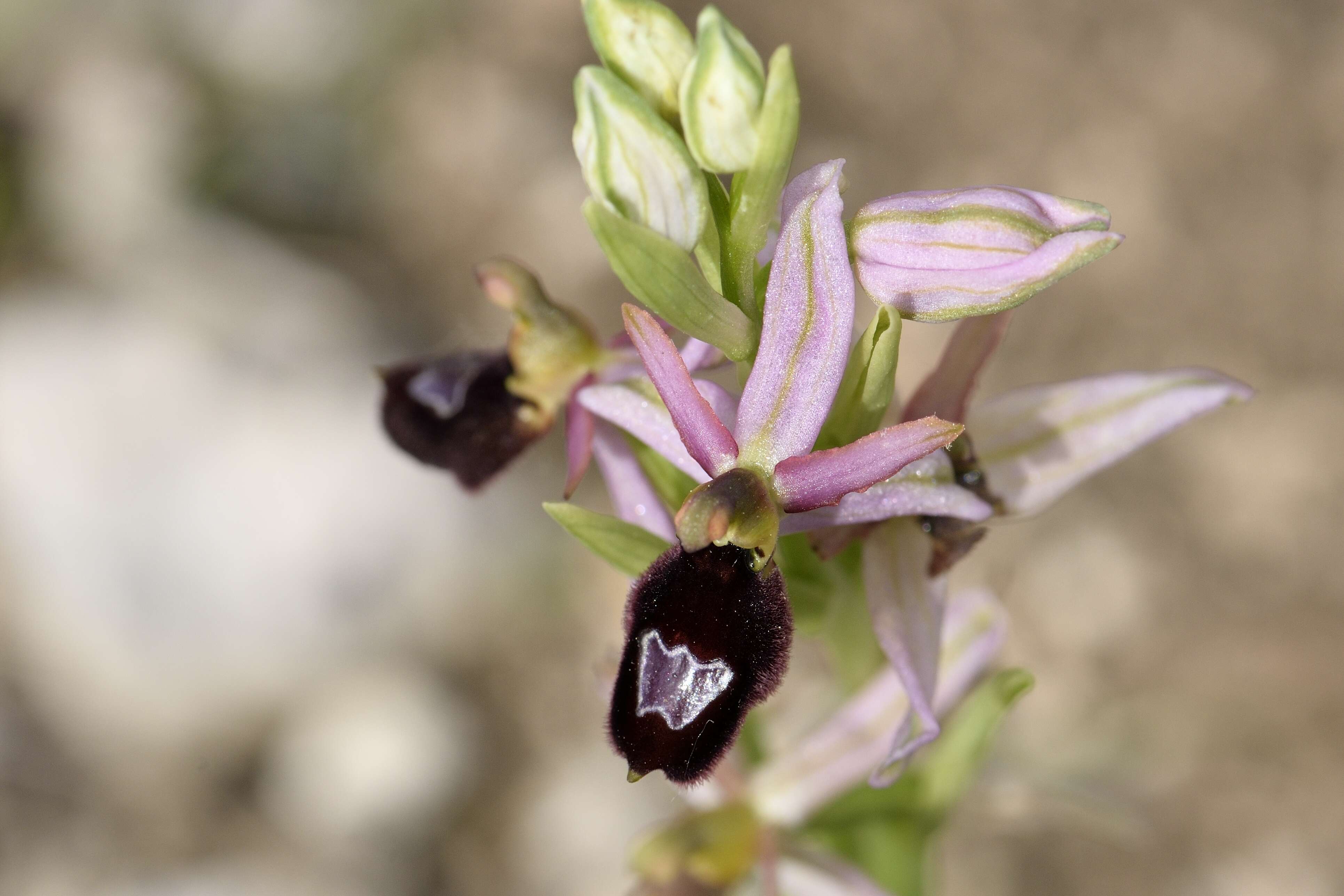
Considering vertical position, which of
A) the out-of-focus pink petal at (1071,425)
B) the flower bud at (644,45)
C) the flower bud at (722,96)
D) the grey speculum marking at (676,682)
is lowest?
the out-of-focus pink petal at (1071,425)

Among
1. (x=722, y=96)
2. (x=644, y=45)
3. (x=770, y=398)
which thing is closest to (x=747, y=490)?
(x=770, y=398)

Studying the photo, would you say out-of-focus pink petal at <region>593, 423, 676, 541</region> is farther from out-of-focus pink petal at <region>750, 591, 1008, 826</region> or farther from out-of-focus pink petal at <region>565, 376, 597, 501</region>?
out-of-focus pink petal at <region>750, 591, 1008, 826</region>

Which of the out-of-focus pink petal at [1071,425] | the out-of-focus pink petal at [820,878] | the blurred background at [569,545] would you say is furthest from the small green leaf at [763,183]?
the blurred background at [569,545]

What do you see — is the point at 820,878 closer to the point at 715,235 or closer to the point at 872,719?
the point at 872,719

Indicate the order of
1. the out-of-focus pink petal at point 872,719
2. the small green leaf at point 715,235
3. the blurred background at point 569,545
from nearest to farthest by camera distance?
1. the small green leaf at point 715,235
2. the out-of-focus pink petal at point 872,719
3. the blurred background at point 569,545

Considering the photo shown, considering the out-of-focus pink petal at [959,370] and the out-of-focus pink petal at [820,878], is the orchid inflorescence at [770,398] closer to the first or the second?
the out-of-focus pink petal at [959,370]

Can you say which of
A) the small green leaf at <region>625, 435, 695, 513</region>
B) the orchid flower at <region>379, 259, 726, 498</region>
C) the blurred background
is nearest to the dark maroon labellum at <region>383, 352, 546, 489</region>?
the orchid flower at <region>379, 259, 726, 498</region>

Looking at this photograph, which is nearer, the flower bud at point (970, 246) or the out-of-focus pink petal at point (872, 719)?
the flower bud at point (970, 246)

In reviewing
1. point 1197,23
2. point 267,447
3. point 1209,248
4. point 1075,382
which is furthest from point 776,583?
point 1197,23
